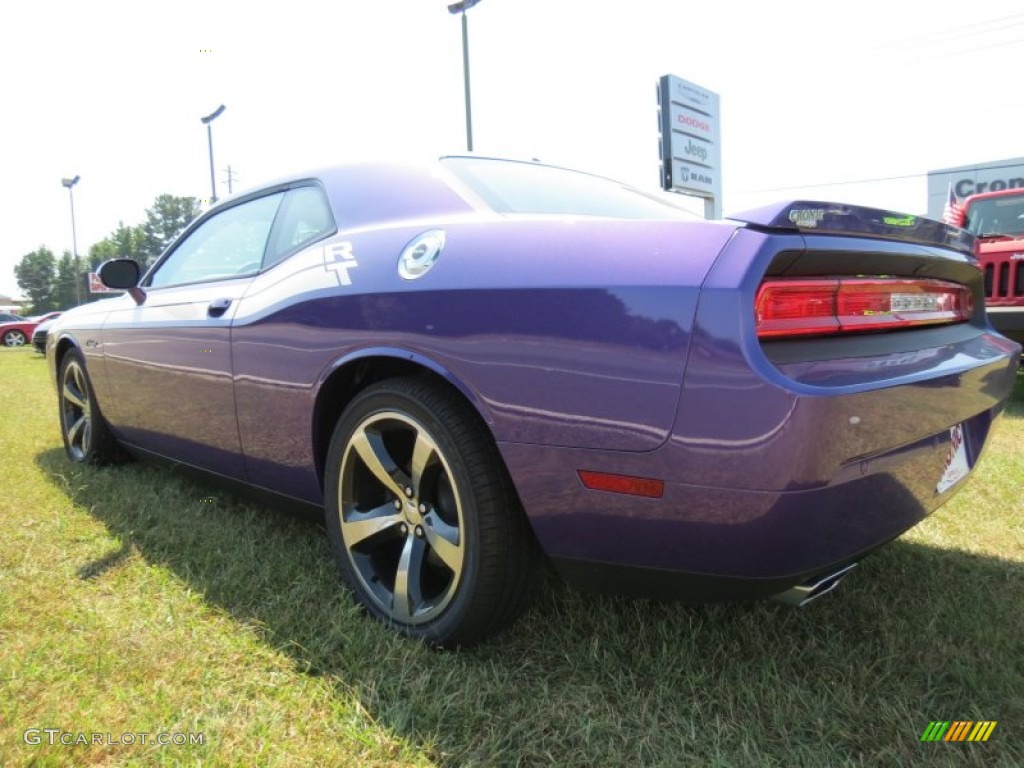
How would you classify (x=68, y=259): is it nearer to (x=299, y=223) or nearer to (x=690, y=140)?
(x=690, y=140)

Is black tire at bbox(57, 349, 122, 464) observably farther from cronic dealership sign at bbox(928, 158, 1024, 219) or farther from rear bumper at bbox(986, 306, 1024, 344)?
cronic dealership sign at bbox(928, 158, 1024, 219)

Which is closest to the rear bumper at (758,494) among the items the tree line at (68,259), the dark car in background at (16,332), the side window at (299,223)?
the side window at (299,223)

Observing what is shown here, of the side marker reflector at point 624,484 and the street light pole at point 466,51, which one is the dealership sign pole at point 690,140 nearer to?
the street light pole at point 466,51

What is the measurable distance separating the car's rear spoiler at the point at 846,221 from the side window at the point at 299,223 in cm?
137

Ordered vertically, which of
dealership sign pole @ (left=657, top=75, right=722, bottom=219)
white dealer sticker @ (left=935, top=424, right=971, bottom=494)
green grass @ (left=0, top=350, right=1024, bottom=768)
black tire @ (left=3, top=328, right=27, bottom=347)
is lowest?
green grass @ (left=0, top=350, right=1024, bottom=768)

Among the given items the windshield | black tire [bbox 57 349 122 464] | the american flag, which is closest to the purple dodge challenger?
black tire [bbox 57 349 122 464]

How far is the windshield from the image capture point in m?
7.10

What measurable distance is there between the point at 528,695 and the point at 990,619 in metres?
1.34

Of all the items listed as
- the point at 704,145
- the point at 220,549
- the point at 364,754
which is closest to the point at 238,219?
the point at 220,549

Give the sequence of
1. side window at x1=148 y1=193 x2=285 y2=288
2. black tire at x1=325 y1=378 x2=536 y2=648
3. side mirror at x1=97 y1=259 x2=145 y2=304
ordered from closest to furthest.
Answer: black tire at x1=325 y1=378 x2=536 y2=648, side window at x1=148 y1=193 x2=285 y2=288, side mirror at x1=97 y1=259 x2=145 y2=304

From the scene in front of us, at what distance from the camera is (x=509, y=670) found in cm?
181

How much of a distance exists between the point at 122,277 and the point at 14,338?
96.7ft

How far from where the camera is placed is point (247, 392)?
239 cm

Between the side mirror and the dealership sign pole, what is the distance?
10.0 m
